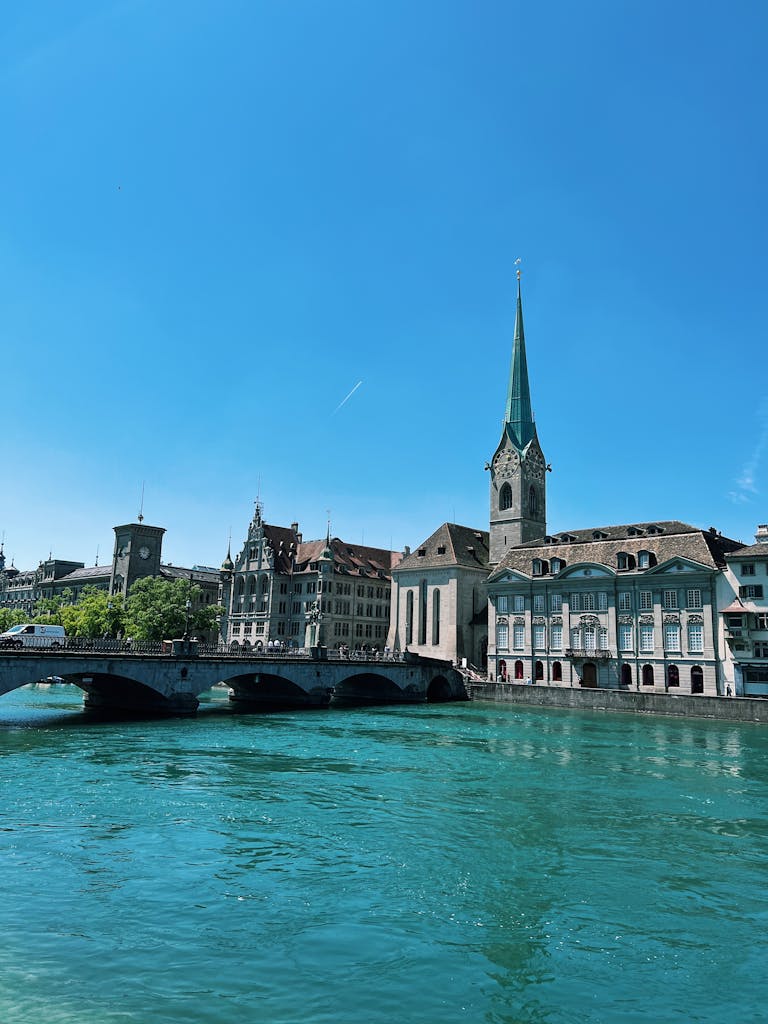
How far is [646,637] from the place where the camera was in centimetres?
6969

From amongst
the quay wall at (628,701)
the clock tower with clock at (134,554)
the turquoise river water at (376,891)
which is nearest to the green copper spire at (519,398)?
the quay wall at (628,701)

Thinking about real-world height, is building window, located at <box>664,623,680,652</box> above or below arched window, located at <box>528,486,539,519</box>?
below

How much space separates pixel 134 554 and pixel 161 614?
3817 centimetres

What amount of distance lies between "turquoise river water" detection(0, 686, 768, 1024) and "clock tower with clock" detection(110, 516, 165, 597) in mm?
97982

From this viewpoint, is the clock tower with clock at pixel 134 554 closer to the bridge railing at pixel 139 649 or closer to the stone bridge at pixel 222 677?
the stone bridge at pixel 222 677

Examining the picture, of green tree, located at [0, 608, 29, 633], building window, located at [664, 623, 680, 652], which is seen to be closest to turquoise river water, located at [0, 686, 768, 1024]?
building window, located at [664, 623, 680, 652]

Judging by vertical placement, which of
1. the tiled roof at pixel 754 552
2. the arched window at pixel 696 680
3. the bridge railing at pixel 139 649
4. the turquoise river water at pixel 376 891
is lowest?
the turquoise river water at pixel 376 891

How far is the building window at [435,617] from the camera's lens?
91562 millimetres

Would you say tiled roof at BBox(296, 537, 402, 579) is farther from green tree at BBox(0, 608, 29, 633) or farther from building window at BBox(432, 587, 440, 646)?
green tree at BBox(0, 608, 29, 633)

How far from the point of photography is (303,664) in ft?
200

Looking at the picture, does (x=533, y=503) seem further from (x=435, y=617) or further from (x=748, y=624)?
(x=748, y=624)

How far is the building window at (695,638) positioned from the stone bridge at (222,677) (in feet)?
71.8

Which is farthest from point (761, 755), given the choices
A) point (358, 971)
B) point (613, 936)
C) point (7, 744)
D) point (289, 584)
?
point (289, 584)

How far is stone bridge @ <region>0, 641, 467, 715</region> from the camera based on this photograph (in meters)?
42.7
